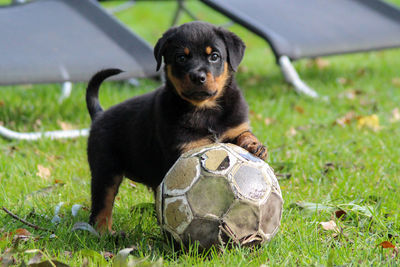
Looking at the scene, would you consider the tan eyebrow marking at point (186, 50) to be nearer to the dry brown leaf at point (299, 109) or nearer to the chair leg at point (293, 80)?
the dry brown leaf at point (299, 109)

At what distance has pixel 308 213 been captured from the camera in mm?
2662

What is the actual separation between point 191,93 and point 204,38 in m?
0.27

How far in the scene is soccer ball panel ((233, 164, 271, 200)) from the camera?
2166mm

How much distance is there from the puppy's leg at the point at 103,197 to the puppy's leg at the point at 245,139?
62 cm

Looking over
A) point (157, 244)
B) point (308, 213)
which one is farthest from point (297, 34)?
point (157, 244)

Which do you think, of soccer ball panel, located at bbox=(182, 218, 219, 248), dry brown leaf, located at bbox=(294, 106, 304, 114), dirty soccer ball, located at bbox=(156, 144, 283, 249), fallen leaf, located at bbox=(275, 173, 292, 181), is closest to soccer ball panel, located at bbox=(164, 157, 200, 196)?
dirty soccer ball, located at bbox=(156, 144, 283, 249)

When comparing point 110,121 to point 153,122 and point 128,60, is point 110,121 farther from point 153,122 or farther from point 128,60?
point 128,60

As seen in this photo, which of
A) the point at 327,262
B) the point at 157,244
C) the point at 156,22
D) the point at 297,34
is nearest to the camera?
the point at 327,262

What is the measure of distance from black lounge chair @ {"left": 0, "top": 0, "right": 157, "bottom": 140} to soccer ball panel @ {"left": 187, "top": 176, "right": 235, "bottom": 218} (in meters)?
2.24

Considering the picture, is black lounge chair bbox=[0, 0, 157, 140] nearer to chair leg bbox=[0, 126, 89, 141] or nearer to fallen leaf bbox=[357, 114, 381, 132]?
chair leg bbox=[0, 126, 89, 141]

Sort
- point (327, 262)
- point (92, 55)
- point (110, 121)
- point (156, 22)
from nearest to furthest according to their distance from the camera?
point (327, 262) < point (110, 121) < point (92, 55) < point (156, 22)

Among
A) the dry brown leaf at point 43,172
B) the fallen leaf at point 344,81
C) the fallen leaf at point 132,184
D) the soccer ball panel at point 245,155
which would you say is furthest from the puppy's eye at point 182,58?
the fallen leaf at point 344,81

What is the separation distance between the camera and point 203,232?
216 cm

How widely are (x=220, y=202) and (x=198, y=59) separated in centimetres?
78
